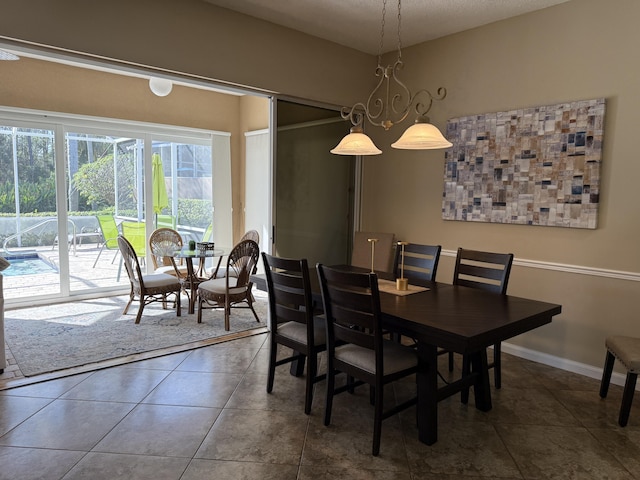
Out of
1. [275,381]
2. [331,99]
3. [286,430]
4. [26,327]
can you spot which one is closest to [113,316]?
[26,327]

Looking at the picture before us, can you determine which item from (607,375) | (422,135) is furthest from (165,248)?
(607,375)

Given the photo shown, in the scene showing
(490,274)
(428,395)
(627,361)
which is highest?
(490,274)

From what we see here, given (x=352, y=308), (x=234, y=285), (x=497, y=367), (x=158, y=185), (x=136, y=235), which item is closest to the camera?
(x=352, y=308)

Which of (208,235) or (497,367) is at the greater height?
(208,235)

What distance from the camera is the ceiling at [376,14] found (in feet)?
11.8

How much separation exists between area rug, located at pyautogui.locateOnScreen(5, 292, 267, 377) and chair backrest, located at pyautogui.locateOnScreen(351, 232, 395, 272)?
1272 mm

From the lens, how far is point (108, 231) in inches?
226

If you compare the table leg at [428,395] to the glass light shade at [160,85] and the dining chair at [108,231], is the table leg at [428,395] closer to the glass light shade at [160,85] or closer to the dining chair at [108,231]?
the glass light shade at [160,85]

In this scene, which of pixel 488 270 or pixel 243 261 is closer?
pixel 488 270

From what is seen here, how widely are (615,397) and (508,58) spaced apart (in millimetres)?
2846

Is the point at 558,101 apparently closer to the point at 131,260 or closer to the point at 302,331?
the point at 302,331

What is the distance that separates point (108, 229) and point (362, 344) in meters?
4.59

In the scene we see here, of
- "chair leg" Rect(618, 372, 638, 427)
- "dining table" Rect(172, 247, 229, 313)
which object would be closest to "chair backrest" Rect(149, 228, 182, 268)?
"dining table" Rect(172, 247, 229, 313)

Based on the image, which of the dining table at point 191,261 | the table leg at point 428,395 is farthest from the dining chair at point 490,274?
the dining table at point 191,261
